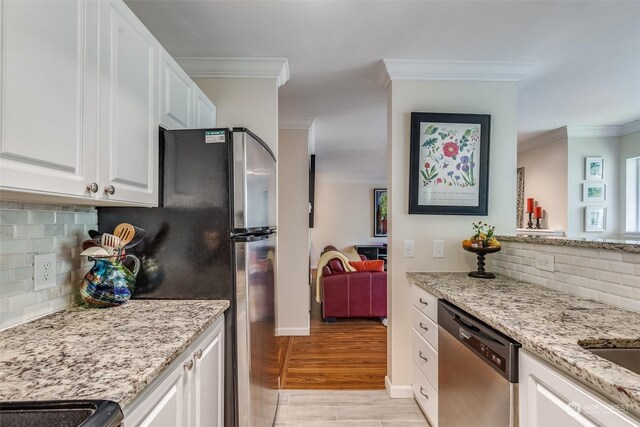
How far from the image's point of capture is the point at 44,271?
116 centimetres

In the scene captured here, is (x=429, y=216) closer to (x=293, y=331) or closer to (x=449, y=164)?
(x=449, y=164)

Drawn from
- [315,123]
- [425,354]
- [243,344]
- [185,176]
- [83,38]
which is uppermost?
[315,123]

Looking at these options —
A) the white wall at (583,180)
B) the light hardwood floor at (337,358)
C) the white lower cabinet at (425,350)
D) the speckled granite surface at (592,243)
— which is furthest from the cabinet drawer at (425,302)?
the white wall at (583,180)

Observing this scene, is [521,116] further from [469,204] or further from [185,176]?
[185,176]

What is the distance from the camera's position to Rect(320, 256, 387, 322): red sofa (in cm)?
376

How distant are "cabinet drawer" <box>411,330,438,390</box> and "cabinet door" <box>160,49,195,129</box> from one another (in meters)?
1.92

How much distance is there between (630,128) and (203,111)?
467 cm

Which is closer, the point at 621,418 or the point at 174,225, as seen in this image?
the point at 621,418

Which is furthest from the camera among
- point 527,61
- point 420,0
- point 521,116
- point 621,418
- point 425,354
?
point 521,116

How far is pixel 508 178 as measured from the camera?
2.25 m

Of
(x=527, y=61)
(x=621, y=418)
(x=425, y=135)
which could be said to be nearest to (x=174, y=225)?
(x=621, y=418)

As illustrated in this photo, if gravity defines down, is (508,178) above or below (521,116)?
below

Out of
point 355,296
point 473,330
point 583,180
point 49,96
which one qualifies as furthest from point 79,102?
point 583,180

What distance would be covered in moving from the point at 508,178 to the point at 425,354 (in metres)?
1.41
